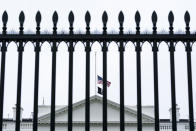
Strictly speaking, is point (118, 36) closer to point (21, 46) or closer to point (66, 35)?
point (66, 35)

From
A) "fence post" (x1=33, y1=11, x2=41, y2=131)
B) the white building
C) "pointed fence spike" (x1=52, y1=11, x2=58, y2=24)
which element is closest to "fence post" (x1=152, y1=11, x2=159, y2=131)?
"pointed fence spike" (x1=52, y1=11, x2=58, y2=24)

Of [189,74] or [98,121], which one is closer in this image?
[189,74]

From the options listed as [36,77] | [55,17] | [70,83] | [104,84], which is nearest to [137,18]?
[104,84]

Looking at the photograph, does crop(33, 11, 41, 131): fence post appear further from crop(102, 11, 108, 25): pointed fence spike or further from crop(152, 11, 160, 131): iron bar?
crop(152, 11, 160, 131): iron bar

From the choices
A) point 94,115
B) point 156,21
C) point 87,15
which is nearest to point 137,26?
point 156,21

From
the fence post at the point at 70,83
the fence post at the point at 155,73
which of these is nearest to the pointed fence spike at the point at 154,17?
the fence post at the point at 155,73

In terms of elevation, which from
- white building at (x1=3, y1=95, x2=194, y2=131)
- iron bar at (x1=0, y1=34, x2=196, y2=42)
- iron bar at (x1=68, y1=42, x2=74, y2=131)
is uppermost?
iron bar at (x1=0, y1=34, x2=196, y2=42)

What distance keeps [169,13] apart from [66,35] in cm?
151

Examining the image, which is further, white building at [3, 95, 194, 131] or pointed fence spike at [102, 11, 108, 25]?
white building at [3, 95, 194, 131]

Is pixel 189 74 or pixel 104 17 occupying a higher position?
pixel 104 17

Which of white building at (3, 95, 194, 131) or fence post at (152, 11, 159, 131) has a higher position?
fence post at (152, 11, 159, 131)

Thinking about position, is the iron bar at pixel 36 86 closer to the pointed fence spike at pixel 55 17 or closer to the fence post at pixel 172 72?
the pointed fence spike at pixel 55 17

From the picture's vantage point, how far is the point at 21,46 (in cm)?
712

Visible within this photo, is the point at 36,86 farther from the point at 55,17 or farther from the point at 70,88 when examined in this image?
the point at 55,17
